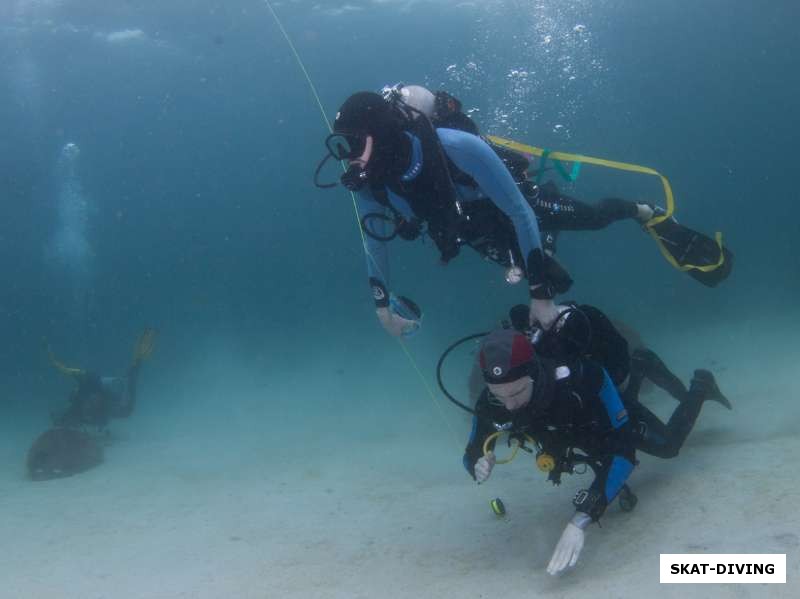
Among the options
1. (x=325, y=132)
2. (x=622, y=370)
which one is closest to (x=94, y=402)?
(x=622, y=370)

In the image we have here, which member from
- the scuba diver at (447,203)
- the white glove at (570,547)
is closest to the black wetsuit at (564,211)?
the scuba diver at (447,203)

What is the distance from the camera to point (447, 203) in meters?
4.74

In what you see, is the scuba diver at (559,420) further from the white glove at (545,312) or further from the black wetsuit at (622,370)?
the white glove at (545,312)

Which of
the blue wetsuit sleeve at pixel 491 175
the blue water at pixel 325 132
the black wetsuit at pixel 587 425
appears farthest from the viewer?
the blue water at pixel 325 132

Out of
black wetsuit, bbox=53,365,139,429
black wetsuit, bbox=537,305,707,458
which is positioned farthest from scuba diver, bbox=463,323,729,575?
black wetsuit, bbox=53,365,139,429

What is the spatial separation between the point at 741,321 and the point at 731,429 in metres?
12.7

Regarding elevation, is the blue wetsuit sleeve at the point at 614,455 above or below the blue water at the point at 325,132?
above

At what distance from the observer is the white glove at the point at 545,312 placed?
14.5ft

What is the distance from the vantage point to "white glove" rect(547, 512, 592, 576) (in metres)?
3.74

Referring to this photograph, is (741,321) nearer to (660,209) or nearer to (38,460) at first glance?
(660,209)

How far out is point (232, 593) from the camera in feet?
15.3

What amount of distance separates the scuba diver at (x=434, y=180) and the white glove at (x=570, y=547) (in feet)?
4.81

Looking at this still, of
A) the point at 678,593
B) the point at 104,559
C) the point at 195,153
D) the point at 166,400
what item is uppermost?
the point at 678,593

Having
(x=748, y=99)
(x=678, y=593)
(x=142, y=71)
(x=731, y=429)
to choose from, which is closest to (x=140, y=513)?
(x=678, y=593)
